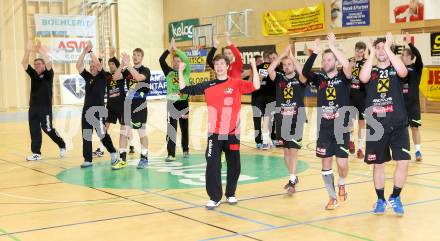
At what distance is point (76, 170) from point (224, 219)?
4846 millimetres

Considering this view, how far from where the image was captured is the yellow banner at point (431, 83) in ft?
67.3

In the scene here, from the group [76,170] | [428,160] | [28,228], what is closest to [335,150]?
[28,228]

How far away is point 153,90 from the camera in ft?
104

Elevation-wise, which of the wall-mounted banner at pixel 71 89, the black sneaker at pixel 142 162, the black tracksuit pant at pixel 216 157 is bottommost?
the black sneaker at pixel 142 162

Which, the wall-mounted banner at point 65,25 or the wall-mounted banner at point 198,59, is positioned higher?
the wall-mounted banner at point 65,25

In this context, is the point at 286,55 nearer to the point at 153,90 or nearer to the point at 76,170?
the point at 76,170

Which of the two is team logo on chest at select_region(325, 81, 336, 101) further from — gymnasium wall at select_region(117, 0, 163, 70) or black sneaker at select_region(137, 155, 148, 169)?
gymnasium wall at select_region(117, 0, 163, 70)

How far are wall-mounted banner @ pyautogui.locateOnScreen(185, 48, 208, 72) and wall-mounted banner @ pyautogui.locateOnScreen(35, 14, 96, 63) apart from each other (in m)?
5.28

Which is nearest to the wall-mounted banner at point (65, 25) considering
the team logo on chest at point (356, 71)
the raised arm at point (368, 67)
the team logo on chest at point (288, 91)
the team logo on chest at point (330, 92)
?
the team logo on chest at point (356, 71)

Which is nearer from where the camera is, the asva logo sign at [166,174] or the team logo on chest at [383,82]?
the team logo on chest at [383,82]

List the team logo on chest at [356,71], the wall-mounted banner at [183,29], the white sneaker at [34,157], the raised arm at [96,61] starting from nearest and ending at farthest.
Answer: the raised arm at [96,61] < the team logo on chest at [356,71] < the white sneaker at [34,157] < the wall-mounted banner at [183,29]

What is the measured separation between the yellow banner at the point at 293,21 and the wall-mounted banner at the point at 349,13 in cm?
65

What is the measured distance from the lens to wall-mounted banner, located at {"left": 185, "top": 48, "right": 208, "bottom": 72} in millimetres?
29594

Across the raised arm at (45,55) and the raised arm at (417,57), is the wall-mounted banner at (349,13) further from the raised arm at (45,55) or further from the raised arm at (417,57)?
the raised arm at (45,55)
